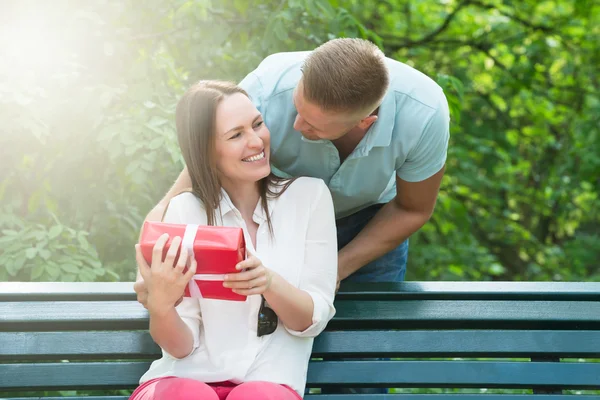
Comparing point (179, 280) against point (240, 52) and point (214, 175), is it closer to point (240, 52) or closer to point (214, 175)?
point (214, 175)

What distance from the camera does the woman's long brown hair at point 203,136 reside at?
227cm

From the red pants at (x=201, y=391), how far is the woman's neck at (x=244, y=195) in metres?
0.55

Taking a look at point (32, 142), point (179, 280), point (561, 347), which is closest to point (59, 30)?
point (32, 142)

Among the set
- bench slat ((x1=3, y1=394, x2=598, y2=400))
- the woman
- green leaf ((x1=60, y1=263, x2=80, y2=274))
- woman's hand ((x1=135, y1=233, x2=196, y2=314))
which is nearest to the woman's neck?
the woman

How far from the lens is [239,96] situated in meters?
2.33

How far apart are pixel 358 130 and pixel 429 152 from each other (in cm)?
25

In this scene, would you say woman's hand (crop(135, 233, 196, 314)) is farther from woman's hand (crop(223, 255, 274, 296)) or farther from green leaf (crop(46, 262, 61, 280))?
green leaf (crop(46, 262, 61, 280))

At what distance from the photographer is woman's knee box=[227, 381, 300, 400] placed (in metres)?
2.04

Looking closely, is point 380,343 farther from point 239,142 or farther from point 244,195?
point 239,142

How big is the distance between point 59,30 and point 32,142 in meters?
0.58

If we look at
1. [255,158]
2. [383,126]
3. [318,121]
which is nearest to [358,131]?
[383,126]

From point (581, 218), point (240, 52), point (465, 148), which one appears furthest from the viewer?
point (581, 218)

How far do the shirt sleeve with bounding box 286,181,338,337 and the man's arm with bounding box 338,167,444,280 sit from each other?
1.10 ft

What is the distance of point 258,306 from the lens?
7.32ft
